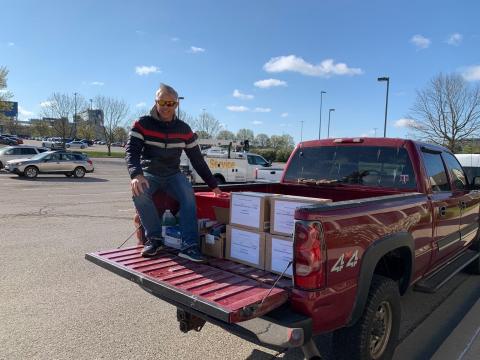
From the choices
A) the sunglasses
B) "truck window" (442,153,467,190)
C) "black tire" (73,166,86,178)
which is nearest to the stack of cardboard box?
the sunglasses

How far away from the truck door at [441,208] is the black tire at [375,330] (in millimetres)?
1243

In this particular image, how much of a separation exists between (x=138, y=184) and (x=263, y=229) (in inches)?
44.0

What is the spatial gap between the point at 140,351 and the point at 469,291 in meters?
4.35

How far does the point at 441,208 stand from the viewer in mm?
4176

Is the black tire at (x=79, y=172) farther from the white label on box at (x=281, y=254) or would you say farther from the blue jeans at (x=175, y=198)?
the white label on box at (x=281, y=254)

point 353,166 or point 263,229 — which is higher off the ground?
point 353,166

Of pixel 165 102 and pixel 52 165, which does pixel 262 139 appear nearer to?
pixel 52 165

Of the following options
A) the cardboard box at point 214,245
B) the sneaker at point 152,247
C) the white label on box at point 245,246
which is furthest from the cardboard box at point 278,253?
the sneaker at point 152,247

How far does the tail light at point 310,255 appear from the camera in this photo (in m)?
2.41

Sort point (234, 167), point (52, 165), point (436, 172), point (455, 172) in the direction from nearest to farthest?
1. point (436, 172)
2. point (455, 172)
3. point (234, 167)
4. point (52, 165)

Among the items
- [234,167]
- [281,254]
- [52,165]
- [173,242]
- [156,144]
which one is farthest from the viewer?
[52,165]

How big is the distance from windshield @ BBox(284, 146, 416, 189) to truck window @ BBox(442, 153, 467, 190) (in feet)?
3.39

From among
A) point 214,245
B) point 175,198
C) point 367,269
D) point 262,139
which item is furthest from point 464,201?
point 262,139

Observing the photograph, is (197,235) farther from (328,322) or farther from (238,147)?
(238,147)
